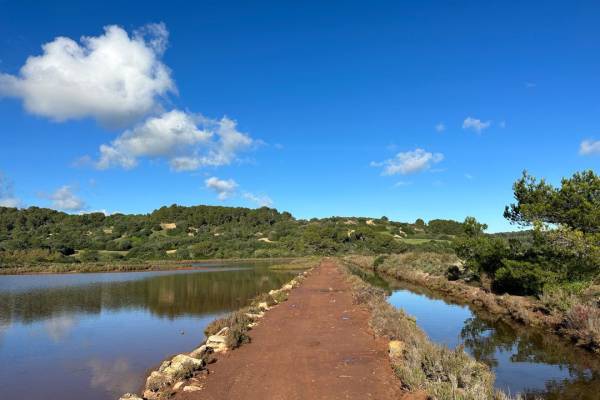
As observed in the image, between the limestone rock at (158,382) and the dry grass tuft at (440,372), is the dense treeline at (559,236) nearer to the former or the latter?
the dry grass tuft at (440,372)

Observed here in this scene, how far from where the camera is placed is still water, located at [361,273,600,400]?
34.5 ft

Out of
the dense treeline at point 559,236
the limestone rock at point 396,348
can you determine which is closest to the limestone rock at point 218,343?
the limestone rock at point 396,348

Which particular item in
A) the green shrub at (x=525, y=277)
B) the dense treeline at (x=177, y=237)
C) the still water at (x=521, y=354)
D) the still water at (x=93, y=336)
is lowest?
the still water at (x=521, y=354)

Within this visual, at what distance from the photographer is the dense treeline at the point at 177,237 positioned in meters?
97.9

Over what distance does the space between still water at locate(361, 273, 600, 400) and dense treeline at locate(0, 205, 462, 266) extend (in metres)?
68.0

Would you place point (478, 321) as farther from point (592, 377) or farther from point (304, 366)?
point (304, 366)

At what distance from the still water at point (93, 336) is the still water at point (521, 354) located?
997cm

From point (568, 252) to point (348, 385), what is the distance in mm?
15652

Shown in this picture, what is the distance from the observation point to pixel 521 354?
14.1m

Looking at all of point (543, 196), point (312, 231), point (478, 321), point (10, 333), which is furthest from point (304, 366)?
point (312, 231)

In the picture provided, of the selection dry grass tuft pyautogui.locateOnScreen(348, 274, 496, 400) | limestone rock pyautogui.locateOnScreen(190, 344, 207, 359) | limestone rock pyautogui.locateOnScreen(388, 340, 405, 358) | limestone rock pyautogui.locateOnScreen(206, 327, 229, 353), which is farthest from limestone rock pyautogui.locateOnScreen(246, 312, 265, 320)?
limestone rock pyautogui.locateOnScreen(388, 340, 405, 358)

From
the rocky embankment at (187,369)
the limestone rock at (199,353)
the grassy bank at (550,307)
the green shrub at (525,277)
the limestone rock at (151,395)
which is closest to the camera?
the limestone rock at (151,395)

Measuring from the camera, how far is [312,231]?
12238cm

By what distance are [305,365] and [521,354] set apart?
7916 mm
